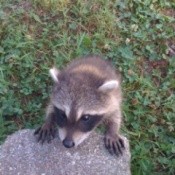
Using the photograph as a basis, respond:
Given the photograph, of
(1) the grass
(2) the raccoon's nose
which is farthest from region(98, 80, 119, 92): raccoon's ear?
(1) the grass

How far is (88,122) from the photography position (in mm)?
4688

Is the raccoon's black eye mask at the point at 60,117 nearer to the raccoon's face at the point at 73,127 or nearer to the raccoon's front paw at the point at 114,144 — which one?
the raccoon's face at the point at 73,127

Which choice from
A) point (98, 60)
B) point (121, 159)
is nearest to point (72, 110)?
point (121, 159)

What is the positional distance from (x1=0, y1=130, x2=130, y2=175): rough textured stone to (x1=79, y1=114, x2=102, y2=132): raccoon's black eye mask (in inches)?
11.0

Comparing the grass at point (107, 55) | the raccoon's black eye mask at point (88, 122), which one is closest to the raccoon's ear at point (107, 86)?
the raccoon's black eye mask at point (88, 122)

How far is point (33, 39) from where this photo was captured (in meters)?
6.19

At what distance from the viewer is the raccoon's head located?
4.59 m

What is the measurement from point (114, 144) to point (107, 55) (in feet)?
4.59

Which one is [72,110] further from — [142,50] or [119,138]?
[142,50]

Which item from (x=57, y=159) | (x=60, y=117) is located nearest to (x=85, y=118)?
(x=60, y=117)

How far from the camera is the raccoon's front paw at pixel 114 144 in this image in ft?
16.4

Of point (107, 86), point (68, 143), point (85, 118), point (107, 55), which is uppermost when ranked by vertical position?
point (107, 86)

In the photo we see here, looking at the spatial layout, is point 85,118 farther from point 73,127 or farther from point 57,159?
point 57,159

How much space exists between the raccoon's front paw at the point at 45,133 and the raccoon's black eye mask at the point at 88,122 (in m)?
0.49
